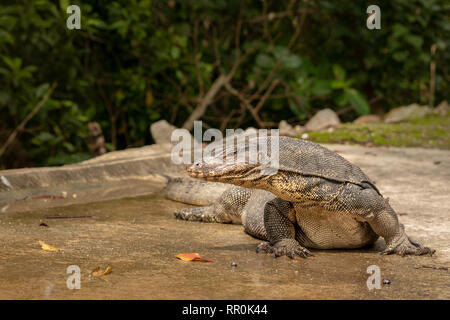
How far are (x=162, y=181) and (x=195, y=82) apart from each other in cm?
601

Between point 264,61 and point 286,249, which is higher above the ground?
point 264,61

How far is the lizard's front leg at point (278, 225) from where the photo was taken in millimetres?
4148

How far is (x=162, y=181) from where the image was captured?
23.7 feet

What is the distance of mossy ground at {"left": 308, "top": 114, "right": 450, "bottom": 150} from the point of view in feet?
32.4

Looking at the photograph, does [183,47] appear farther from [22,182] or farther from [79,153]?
[22,182]

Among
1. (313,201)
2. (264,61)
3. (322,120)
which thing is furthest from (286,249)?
(264,61)

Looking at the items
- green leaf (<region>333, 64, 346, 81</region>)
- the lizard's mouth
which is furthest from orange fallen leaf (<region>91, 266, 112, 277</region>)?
green leaf (<region>333, 64, 346, 81</region>)

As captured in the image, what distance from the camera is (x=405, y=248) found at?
4.07 m

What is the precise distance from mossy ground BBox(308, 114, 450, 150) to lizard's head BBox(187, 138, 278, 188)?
20.2ft

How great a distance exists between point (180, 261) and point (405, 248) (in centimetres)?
145

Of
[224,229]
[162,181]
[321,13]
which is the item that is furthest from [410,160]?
[321,13]
